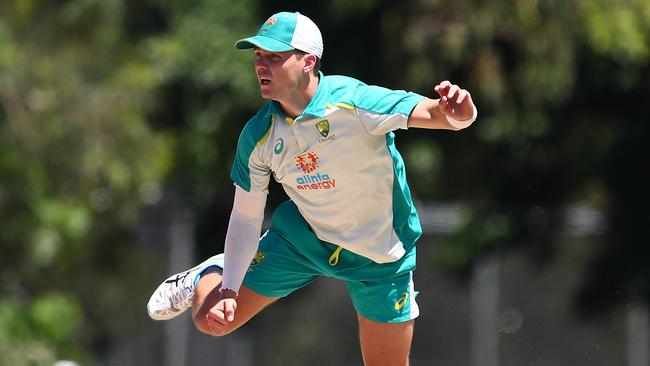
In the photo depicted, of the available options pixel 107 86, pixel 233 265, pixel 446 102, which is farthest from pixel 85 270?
pixel 446 102

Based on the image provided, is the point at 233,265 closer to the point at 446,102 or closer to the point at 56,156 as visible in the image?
the point at 446,102

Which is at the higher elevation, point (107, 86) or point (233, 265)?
point (233, 265)

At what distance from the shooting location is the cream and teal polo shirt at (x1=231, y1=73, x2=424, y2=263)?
528 centimetres

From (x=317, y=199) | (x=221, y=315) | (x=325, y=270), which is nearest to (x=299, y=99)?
(x=317, y=199)

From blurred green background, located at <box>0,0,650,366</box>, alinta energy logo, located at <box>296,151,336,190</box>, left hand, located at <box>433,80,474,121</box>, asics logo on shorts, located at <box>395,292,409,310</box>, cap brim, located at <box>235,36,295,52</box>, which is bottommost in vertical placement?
blurred green background, located at <box>0,0,650,366</box>

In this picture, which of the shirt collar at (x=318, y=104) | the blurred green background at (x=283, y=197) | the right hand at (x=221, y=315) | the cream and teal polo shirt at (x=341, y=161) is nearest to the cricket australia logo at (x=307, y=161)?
the cream and teal polo shirt at (x=341, y=161)

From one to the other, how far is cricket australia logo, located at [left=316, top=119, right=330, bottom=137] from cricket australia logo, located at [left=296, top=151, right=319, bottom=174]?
0.09 m

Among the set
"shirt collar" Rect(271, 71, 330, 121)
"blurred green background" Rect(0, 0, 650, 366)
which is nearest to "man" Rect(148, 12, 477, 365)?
"shirt collar" Rect(271, 71, 330, 121)

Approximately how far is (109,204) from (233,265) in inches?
282

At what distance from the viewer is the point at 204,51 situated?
11680mm

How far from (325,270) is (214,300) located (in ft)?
1.65

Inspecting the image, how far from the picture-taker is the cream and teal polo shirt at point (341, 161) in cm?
528

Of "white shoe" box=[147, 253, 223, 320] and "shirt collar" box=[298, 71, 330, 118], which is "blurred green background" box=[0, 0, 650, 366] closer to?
"white shoe" box=[147, 253, 223, 320]

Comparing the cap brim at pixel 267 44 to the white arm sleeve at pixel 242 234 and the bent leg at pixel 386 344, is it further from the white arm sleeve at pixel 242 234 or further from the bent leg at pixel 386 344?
the bent leg at pixel 386 344
